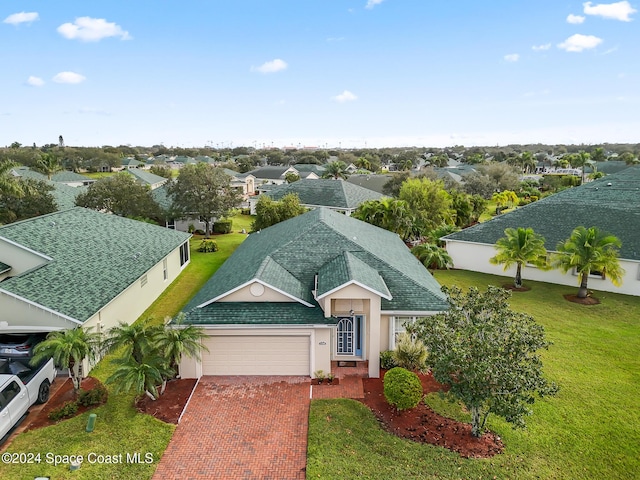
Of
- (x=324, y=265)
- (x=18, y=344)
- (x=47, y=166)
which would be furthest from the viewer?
(x=47, y=166)

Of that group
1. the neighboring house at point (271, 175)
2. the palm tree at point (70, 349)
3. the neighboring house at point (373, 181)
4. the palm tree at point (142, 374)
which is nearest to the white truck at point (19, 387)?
the palm tree at point (70, 349)

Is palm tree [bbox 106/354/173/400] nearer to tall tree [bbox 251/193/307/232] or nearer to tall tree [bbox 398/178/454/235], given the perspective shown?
tall tree [bbox 251/193/307/232]

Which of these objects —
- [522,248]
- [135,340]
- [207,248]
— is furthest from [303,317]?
[207,248]

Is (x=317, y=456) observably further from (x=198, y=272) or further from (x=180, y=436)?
(x=198, y=272)

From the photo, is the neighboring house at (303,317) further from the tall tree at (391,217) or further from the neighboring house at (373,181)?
the neighboring house at (373,181)

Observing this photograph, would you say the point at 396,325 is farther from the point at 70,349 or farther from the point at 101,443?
the point at 70,349

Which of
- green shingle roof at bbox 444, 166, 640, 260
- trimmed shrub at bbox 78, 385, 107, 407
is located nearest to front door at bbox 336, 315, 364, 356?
trimmed shrub at bbox 78, 385, 107, 407
